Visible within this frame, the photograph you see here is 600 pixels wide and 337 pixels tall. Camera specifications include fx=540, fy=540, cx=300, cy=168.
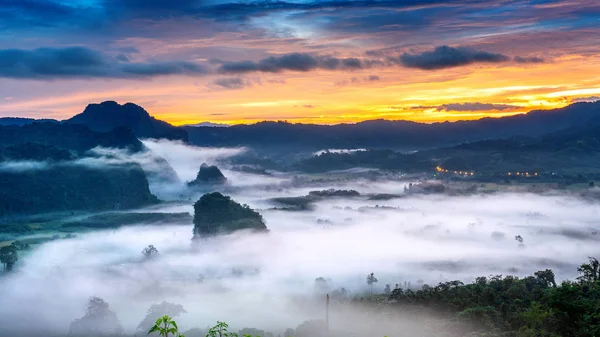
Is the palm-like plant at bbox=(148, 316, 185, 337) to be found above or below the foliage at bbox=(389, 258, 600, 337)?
above

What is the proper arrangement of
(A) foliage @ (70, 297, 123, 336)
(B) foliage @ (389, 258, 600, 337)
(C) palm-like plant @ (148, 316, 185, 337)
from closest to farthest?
(C) palm-like plant @ (148, 316, 185, 337) < (B) foliage @ (389, 258, 600, 337) < (A) foliage @ (70, 297, 123, 336)

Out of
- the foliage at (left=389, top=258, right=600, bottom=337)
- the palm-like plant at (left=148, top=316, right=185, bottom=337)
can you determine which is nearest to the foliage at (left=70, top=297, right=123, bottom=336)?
the foliage at (left=389, top=258, right=600, bottom=337)

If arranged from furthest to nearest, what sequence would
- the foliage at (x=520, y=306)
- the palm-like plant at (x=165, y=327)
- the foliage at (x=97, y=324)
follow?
the foliage at (x=97, y=324) < the foliage at (x=520, y=306) < the palm-like plant at (x=165, y=327)

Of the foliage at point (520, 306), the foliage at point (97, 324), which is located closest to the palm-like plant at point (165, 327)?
the foliage at point (520, 306)

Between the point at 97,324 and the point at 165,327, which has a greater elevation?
the point at 165,327

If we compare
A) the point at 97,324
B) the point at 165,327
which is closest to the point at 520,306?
the point at 165,327

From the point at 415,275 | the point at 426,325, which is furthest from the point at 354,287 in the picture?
the point at 426,325

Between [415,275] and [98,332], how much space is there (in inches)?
4178

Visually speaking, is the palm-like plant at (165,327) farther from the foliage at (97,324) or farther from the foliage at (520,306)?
the foliage at (97,324)

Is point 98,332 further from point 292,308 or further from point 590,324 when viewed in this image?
point 590,324

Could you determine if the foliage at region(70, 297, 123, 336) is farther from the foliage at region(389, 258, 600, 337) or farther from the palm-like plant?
the palm-like plant

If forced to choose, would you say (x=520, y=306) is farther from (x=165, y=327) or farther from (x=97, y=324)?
(x=97, y=324)

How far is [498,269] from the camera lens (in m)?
173

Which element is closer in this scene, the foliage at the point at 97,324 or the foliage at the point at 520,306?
the foliage at the point at 520,306
